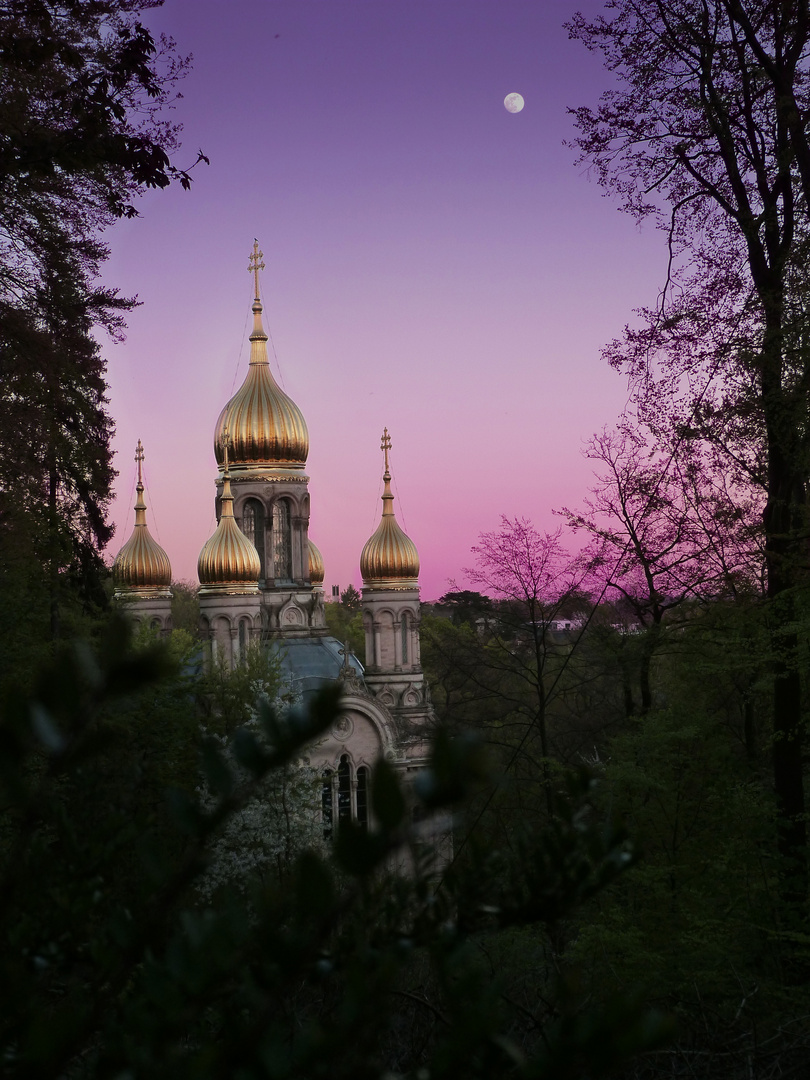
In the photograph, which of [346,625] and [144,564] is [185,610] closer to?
[346,625]

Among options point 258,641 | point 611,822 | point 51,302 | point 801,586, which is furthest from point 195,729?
point 611,822

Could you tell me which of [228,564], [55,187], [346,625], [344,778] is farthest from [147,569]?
[55,187]

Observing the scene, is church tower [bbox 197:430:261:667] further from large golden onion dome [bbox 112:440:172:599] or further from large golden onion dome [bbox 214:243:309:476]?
large golden onion dome [bbox 112:440:172:599]

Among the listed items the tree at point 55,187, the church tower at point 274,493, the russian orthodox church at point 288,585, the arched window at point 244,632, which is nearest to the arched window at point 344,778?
the russian orthodox church at point 288,585

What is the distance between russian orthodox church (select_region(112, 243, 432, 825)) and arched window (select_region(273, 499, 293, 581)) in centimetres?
4

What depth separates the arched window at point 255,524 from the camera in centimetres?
4272

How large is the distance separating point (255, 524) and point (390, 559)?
597 centimetres

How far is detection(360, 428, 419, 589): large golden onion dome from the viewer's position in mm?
40375

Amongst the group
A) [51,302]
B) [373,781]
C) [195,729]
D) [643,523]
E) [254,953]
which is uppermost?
[51,302]

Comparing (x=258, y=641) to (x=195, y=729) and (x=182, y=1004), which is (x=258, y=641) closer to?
(x=195, y=729)

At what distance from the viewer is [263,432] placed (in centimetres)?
4309

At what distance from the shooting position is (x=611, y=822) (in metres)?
2.69

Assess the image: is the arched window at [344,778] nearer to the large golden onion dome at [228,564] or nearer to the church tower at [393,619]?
the church tower at [393,619]

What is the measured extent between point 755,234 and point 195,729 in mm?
19451
